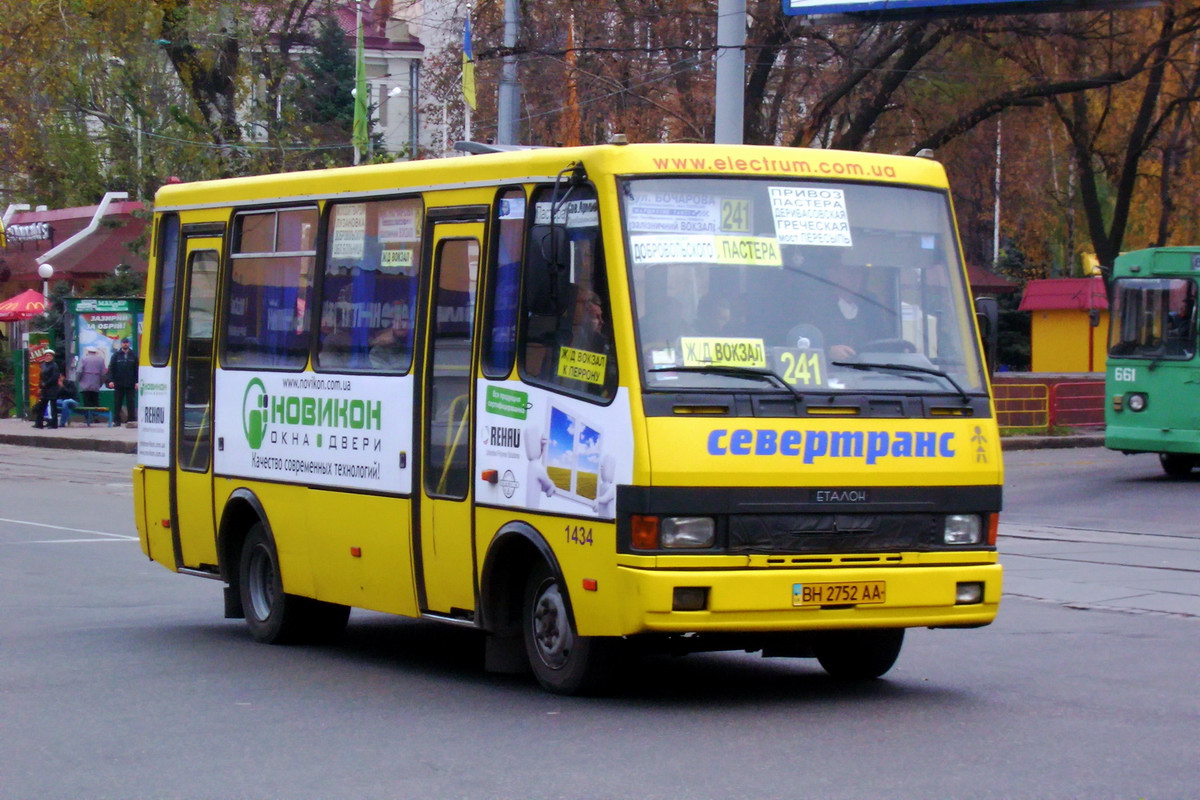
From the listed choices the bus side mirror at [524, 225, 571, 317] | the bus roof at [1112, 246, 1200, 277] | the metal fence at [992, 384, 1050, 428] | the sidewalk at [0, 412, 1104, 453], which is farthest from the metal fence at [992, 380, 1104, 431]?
the bus side mirror at [524, 225, 571, 317]

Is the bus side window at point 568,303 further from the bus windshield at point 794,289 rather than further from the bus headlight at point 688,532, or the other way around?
the bus headlight at point 688,532

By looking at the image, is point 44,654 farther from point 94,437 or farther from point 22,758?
point 94,437

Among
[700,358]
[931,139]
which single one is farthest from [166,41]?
[700,358]

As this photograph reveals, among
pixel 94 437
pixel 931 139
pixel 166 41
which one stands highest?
pixel 166 41

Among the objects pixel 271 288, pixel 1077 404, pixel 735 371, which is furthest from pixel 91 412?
pixel 735 371

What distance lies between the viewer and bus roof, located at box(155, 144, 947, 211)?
831 cm

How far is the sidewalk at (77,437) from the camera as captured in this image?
32506mm

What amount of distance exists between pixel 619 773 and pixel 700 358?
2.04 m

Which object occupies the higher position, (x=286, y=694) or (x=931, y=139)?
(x=931, y=139)

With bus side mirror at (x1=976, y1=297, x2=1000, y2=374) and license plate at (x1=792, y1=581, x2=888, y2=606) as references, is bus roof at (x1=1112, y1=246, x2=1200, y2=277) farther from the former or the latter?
license plate at (x1=792, y1=581, x2=888, y2=606)

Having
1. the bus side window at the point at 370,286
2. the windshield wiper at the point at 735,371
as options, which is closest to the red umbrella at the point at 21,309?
the bus side window at the point at 370,286

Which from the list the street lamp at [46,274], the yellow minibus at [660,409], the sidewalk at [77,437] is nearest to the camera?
the yellow minibus at [660,409]

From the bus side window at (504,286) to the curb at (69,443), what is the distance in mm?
23979

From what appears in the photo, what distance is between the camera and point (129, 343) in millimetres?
36812
